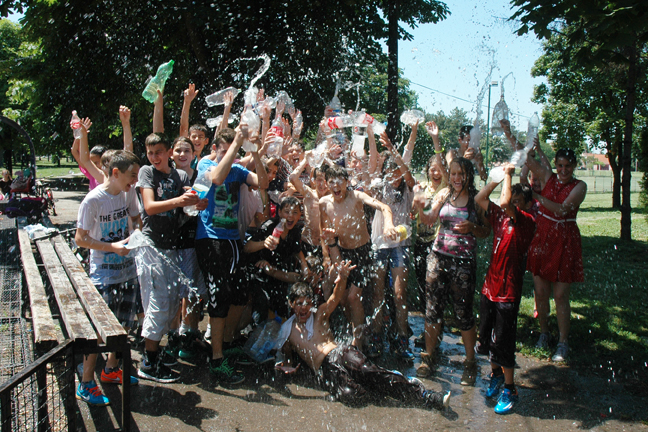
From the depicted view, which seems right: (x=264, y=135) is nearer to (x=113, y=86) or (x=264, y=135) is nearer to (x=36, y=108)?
(x=113, y=86)

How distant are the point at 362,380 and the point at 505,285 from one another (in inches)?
50.5

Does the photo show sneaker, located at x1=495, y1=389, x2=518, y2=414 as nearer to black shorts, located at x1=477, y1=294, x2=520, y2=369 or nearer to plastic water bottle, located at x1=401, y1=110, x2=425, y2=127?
black shorts, located at x1=477, y1=294, x2=520, y2=369

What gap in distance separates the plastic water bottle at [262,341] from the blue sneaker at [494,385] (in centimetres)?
173

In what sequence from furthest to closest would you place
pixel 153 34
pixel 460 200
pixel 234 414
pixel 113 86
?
pixel 113 86, pixel 153 34, pixel 460 200, pixel 234 414

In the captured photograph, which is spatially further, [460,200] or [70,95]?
[70,95]

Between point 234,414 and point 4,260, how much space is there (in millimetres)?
4621

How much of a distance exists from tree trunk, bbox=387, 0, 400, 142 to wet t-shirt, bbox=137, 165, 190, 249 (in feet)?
26.0

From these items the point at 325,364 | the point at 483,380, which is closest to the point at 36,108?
the point at 325,364

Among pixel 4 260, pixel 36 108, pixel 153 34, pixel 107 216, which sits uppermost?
pixel 153 34

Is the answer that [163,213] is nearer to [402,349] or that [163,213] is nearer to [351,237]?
[351,237]

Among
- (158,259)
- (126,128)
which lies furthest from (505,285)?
(126,128)

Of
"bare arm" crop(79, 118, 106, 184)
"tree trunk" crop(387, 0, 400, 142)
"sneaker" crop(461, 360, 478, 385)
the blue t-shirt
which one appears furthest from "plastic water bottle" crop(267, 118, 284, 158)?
"tree trunk" crop(387, 0, 400, 142)

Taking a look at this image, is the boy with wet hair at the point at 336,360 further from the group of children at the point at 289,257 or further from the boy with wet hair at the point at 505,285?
the boy with wet hair at the point at 505,285

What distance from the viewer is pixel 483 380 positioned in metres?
4.03
